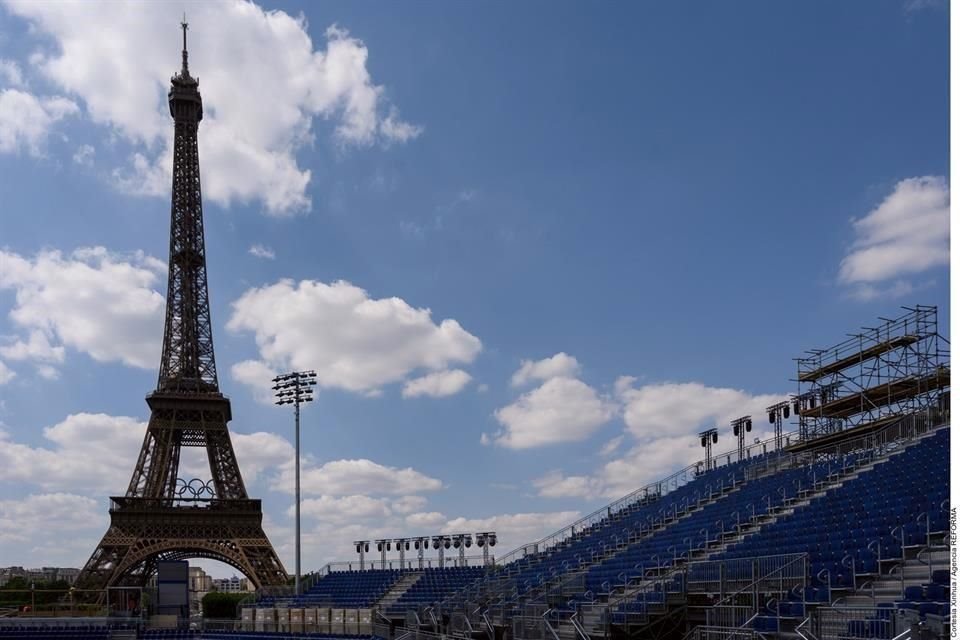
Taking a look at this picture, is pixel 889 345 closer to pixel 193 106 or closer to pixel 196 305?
pixel 196 305

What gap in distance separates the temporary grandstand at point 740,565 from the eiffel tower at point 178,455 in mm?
14695

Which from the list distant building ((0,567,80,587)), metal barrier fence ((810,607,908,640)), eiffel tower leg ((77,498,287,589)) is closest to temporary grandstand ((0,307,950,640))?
metal barrier fence ((810,607,908,640))

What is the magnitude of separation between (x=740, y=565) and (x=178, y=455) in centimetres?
5456

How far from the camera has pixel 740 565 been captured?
70.3 ft

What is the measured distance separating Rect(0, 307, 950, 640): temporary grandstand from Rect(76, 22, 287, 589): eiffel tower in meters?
14.7

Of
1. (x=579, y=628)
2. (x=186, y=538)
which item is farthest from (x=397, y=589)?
(x=186, y=538)

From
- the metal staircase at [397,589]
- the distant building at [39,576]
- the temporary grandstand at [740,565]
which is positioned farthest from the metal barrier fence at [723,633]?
the distant building at [39,576]

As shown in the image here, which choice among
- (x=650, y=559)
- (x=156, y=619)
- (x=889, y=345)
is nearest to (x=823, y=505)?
(x=650, y=559)

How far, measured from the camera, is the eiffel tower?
60250mm

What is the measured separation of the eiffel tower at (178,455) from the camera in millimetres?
Result: 60250

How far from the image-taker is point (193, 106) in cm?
7606

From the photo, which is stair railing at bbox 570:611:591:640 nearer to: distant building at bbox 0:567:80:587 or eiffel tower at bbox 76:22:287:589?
eiffel tower at bbox 76:22:287:589

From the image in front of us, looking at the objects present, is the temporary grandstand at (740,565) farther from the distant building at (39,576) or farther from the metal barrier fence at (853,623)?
the distant building at (39,576)

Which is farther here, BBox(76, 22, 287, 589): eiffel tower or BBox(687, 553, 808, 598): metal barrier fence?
BBox(76, 22, 287, 589): eiffel tower
